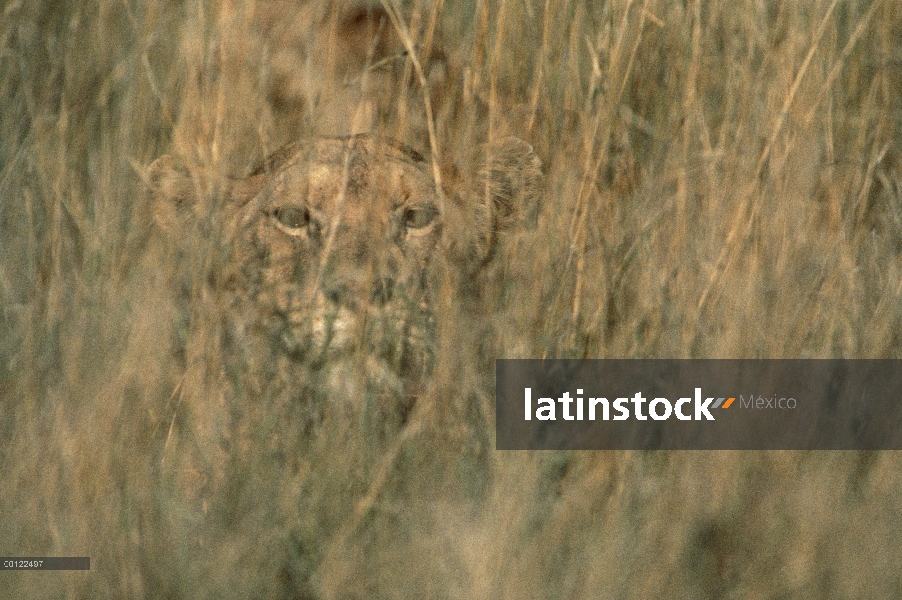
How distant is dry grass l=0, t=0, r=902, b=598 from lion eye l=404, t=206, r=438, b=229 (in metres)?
0.20

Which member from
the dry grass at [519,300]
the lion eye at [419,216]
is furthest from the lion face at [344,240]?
the dry grass at [519,300]

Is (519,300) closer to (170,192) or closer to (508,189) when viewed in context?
(508,189)

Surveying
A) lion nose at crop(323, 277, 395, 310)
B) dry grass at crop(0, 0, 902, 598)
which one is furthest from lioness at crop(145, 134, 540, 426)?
dry grass at crop(0, 0, 902, 598)

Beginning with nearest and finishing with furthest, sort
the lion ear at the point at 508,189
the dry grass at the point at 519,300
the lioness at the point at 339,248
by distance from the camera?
the dry grass at the point at 519,300 < the lioness at the point at 339,248 < the lion ear at the point at 508,189

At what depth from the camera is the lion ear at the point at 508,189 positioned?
2854mm

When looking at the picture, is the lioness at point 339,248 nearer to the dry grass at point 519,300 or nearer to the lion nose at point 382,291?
the lion nose at point 382,291

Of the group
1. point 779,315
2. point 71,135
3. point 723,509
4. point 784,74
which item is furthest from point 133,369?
point 784,74

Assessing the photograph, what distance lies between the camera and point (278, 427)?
2.21 m

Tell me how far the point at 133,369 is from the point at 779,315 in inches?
60.3

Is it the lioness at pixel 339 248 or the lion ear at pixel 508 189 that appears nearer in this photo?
the lioness at pixel 339 248

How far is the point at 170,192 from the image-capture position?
10.1ft

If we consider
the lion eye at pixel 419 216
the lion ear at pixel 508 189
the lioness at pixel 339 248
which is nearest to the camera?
the lioness at pixel 339 248

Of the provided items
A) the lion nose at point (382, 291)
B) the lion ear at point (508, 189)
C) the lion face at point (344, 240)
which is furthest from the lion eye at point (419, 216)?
the lion nose at point (382, 291)

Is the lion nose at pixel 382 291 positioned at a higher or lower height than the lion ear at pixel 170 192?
lower
